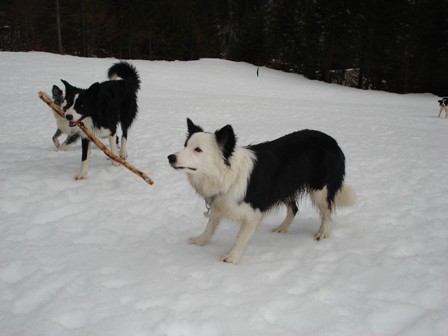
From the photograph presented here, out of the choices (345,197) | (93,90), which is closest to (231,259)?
(345,197)

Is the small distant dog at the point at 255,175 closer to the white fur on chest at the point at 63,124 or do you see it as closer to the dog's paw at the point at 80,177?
the dog's paw at the point at 80,177

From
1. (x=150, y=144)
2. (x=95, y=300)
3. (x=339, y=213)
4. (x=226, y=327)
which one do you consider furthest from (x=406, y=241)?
(x=150, y=144)

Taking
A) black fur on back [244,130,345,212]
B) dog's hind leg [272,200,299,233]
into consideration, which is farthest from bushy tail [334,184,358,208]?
dog's hind leg [272,200,299,233]

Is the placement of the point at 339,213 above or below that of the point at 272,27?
below

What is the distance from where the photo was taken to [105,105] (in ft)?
17.9

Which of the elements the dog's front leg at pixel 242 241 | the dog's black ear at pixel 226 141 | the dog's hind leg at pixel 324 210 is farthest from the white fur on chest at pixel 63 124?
the dog's hind leg at pixel 324 210

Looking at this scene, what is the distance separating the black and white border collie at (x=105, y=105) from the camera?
5.04 metres

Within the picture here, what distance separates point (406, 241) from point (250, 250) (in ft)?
5.61

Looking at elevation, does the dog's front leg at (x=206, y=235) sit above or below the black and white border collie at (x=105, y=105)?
below

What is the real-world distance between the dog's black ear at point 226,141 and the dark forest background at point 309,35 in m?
32.9

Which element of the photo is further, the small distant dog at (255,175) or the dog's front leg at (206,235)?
the dog's front leg at (206,235)

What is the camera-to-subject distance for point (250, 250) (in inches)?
141

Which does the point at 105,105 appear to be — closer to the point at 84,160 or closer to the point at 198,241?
the point at 84,160

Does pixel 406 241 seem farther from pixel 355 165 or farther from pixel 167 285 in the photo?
pixel 355 165
